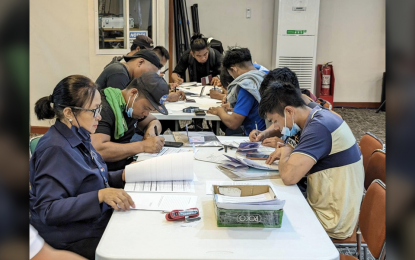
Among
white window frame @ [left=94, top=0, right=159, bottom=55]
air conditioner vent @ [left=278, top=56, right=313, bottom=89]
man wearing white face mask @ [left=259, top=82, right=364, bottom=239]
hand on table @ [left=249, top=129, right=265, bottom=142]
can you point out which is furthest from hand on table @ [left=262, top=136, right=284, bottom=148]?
air conditioner vent @ [left=278, top=56, right=313, bottom=89]

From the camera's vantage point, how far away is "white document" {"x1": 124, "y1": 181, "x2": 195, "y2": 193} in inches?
68.4

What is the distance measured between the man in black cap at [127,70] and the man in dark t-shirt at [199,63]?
1.66 metres

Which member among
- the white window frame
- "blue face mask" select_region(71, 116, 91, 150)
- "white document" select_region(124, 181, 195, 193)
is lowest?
"white document" select_region(124, 181, 195, 193)

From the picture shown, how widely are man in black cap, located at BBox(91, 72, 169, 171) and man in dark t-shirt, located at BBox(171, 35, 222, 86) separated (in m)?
2.61

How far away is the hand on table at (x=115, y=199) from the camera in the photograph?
1.48m

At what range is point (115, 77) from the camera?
10.4 feet

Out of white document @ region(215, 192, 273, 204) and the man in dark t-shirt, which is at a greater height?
the man in dark t-shirt

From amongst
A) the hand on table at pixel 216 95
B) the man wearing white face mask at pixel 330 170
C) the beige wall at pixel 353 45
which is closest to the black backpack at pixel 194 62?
the hand on table at pixel 216 95

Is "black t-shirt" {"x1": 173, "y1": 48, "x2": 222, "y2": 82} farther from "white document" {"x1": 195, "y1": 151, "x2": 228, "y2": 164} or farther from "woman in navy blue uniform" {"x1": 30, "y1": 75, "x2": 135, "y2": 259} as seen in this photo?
"woman in navy blue uniform" {"x1": 30, "y1": 75, "x2": 135, "y2": 259}

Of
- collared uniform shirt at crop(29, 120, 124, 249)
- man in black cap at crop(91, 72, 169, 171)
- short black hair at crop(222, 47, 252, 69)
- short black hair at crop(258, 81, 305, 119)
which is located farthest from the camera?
short black hair at crop(222, 47, 252, 69)

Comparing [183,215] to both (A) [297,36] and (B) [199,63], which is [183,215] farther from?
(A) [297,36]

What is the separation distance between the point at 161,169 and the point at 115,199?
35 cm

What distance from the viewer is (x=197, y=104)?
3943mm

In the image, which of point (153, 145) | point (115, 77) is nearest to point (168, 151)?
point (153, 145)
